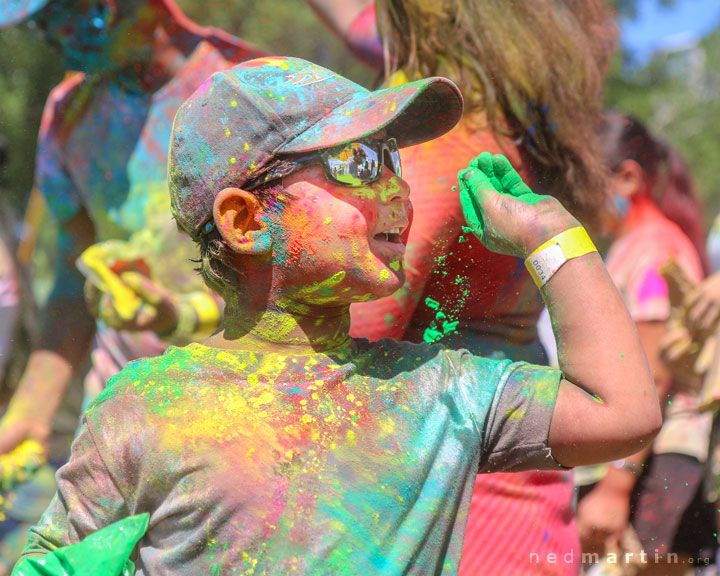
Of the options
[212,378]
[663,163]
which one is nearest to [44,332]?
[212,378]

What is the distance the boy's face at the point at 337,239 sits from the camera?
1.36 meters

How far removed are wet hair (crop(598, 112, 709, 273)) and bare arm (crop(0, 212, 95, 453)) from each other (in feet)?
6.70

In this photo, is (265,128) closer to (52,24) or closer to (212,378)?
(212,378)

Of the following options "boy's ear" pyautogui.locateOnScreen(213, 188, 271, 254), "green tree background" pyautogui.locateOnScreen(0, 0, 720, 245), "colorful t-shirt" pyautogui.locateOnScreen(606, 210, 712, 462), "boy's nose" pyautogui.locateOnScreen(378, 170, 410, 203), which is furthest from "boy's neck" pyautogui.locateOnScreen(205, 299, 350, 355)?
"colorful t-shirt" pyautogui.locateOnScreen(606, 210, 712, 462)

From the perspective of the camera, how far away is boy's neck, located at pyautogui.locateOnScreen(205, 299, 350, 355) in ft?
4.69

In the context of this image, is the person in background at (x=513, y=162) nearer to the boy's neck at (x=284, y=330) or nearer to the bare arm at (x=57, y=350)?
the boy's neck at (x=284, y=330)

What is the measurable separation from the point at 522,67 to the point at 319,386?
0.88 metres

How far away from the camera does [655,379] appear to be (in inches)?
117

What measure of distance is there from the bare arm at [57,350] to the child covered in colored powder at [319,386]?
155 centimetres

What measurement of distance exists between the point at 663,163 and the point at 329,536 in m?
3.14

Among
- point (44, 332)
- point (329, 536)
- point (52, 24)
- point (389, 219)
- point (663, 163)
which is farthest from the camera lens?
point (663, 163)

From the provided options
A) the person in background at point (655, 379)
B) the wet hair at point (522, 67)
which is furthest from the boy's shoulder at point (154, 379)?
the person in background at point (655, 379)

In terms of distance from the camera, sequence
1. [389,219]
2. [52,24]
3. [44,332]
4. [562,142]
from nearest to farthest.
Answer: [389,219]
[562,142]
[52,24]
[44,332]

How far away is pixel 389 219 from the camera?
139 centimetres
